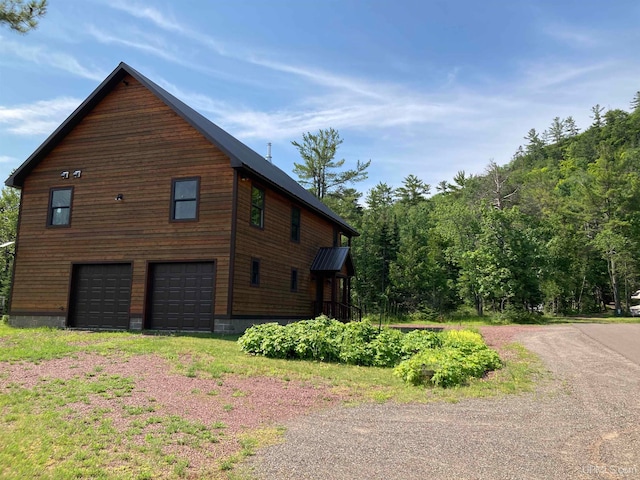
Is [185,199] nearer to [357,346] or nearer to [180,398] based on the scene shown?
[357,346]

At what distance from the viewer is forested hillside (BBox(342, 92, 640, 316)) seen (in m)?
29.1

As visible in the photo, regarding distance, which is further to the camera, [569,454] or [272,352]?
[272,352]

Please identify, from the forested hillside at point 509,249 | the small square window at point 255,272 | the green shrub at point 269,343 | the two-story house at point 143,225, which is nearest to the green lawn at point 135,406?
the green shrub at point 269,343

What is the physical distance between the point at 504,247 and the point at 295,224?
15.8m

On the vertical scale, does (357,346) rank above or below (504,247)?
below

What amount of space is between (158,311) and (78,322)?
3248 mm

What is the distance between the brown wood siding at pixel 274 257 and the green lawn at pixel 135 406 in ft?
13.2

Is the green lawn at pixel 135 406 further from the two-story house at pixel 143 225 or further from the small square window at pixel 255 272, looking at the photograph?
the small square window at pixel 255 272

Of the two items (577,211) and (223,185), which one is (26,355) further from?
(577,211)

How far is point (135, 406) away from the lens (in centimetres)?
573

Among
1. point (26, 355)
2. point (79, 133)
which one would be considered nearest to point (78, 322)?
point (79, 133)

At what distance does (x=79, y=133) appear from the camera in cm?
1673

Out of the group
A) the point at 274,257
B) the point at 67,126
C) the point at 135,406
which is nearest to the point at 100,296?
the point at 274,257

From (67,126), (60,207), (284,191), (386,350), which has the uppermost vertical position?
(67,126)
